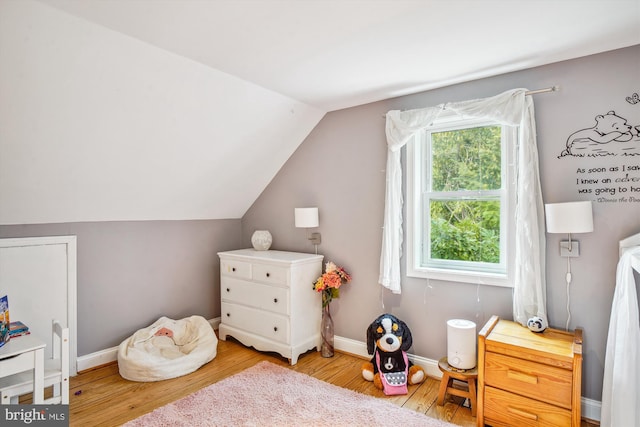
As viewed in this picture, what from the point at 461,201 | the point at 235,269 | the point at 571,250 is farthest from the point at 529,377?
the point at 235,269

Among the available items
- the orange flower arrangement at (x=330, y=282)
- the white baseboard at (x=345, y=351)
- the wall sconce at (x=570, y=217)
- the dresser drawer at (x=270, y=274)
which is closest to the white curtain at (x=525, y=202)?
the wall sconce at (x=570, y=217)

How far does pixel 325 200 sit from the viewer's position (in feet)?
11.8

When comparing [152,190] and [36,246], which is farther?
[152,190]

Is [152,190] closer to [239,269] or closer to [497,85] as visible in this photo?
[239,269]

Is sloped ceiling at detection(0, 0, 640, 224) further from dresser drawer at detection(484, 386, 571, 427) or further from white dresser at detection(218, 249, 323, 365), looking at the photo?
dresser drawer at detection(484, 386, 571, 427)

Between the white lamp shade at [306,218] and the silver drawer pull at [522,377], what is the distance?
6.36 ft

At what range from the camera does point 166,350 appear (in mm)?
3254

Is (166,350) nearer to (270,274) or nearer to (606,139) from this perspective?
(270,274)

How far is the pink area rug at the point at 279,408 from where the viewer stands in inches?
91.7

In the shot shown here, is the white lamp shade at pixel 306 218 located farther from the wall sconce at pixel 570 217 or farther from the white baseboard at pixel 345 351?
the wall sconce at pixel 570 217

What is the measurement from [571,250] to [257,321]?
2.58 m

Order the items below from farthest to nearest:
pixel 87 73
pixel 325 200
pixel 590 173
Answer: pixel 325 200, pixel 590 173, pixel 87 73

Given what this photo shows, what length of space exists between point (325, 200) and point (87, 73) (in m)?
2.13

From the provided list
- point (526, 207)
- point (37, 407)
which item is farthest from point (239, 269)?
point (526, 207)
